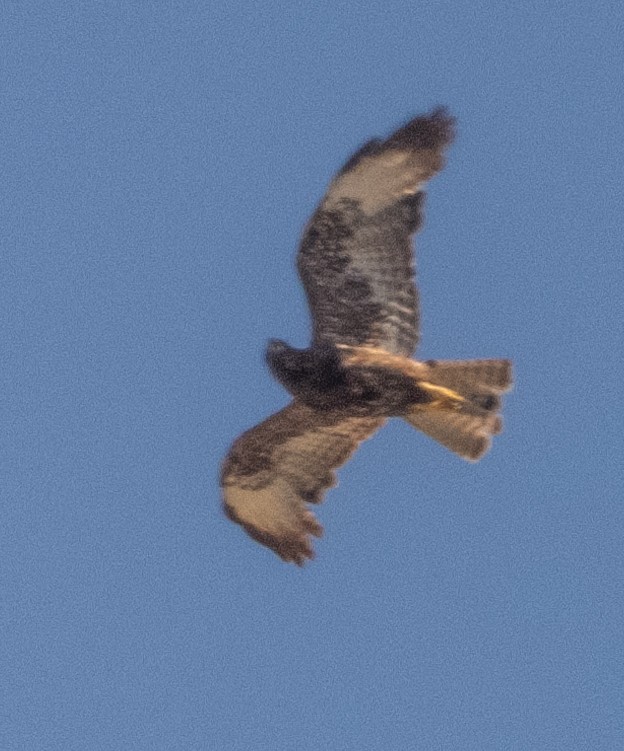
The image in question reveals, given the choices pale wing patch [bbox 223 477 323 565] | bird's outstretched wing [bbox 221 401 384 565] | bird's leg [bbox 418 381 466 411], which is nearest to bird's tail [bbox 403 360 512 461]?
bird's leg [bbox 418 381 466 411]

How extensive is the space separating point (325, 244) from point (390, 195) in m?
0.66

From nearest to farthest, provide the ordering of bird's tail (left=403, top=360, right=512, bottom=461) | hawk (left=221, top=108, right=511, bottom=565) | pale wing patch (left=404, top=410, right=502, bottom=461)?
bird's tail (left=403, top=360, right=512, bottom=461), hawk (left=221, top=108, right=511, bottom=565), pale wing patch (left=404, top=410, right=502, bottom=461)

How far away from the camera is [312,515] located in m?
17.1

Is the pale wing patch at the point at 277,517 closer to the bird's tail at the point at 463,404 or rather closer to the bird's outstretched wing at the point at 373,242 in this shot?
the bird's tail at the point at 463,404

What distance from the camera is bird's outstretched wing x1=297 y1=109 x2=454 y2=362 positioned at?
1608cm

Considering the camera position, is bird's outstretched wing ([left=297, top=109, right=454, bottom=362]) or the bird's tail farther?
bird's outstretched wing ([left=297, top=109, right=454, bottom=362])

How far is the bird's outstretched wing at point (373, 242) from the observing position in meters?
16.1

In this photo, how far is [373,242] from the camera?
16.3 m

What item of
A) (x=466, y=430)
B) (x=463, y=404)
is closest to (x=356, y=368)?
(x=463, y=404)

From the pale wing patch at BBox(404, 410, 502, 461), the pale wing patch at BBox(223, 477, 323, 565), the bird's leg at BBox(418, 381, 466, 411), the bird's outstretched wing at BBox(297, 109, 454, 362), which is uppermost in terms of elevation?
the bird's outstretched wing at BBox(297, 109, 454, 362)

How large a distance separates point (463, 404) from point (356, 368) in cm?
87

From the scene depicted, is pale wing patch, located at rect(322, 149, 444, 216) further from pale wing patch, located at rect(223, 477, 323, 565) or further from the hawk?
pale wing patch, located at rect(223, 477, 323, 565)

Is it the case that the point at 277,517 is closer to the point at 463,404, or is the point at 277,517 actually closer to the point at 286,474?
the point at 286,474

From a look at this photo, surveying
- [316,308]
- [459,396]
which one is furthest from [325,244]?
[459,396]
